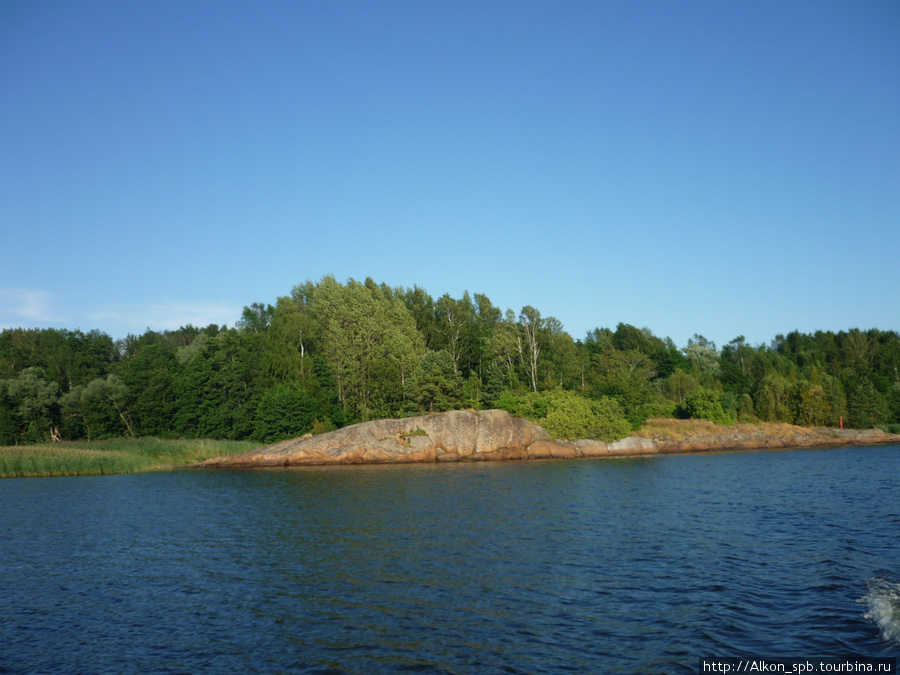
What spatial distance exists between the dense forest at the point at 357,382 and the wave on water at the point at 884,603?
4613 cm

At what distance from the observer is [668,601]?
16.1 m

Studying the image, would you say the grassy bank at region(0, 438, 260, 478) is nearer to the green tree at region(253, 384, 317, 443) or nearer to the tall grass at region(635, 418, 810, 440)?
the green tree at region(253, 384, 317, 443)

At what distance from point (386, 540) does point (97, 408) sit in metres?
67.1

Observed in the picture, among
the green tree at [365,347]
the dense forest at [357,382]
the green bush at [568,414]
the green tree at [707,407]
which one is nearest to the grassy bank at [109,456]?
the dense forest at [357,382]

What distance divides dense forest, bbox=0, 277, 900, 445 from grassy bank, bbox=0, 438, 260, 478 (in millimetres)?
8941

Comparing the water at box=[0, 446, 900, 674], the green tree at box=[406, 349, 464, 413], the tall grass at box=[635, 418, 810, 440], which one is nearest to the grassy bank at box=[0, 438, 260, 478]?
the water at box=[0, 446, 900, 674]

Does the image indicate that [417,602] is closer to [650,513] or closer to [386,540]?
[386,540]

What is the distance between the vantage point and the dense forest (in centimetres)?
6956

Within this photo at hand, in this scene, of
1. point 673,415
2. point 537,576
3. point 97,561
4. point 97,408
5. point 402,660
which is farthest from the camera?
point 673,415

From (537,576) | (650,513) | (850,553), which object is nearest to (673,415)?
(650,513)

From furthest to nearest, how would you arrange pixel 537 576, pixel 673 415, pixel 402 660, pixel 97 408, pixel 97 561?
1. pixel 673 415
2. pixel 97 408
3. pixel 97 561
4. pixel 537 576
5. pixel 402 660

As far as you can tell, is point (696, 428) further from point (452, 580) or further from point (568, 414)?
point (452, 580)

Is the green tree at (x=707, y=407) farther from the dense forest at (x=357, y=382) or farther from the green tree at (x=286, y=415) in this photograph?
the green tree at (x=286, y=415)

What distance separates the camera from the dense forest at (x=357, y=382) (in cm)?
6956
